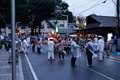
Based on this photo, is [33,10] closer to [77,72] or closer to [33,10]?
[33,10]

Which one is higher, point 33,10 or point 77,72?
point 33,10

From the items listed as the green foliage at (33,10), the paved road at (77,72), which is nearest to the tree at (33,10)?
the green foliage at (33,10)

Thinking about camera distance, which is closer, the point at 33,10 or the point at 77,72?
the point at 77,72

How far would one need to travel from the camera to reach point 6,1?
53.7 m

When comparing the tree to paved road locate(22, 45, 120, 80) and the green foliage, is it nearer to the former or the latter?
the green foliage

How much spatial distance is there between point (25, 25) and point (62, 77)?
5291 centimetres

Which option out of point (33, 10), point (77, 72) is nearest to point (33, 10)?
point (33, 10)

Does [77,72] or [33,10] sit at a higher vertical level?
[33,10]

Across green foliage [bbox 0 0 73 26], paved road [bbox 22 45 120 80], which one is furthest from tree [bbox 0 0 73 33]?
paved road [bbox 22 45 120 80]

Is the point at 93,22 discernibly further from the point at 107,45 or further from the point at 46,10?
the point at 46,10

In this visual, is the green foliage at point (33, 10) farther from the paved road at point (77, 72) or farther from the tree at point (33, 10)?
the paved road at point (77, 72)

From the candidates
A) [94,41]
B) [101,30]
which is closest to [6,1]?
[101,30]

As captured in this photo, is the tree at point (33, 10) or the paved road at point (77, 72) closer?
the paved road at point (77, 72)

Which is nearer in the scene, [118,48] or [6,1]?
[118,48]
